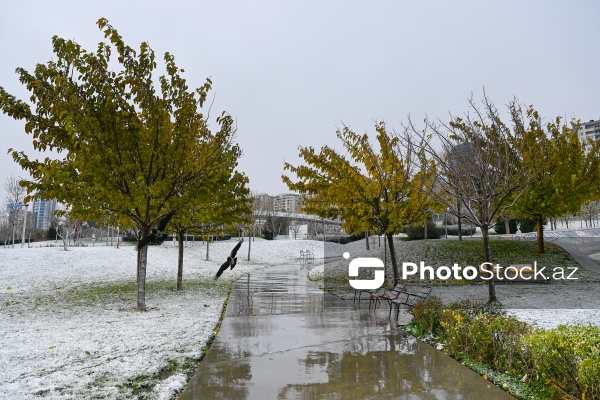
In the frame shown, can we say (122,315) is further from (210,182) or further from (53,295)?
(53,295)

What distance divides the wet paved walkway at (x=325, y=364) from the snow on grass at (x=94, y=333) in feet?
1.65

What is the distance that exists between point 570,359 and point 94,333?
6.74 metres

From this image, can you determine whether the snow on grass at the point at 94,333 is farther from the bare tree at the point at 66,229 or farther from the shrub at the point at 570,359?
the bare tree at the point at 66,229

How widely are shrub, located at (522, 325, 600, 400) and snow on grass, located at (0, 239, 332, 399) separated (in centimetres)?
383

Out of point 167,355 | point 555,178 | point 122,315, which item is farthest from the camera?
point 555,178

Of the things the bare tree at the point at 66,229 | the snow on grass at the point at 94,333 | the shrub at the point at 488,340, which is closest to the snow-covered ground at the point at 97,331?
the snow on grass at the point at 94,333

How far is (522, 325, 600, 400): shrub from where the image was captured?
362 centimetres

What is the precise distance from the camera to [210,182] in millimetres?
9961

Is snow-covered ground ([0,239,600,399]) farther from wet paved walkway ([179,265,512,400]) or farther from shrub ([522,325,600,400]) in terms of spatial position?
shrub ([522,325,600,400])

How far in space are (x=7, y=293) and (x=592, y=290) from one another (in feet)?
59.8

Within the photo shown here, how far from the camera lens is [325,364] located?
Answer: 5062 millimetres

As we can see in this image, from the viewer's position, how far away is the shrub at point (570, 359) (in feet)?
11.9

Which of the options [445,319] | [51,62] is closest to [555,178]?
[445,319]

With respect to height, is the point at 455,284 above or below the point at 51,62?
below
